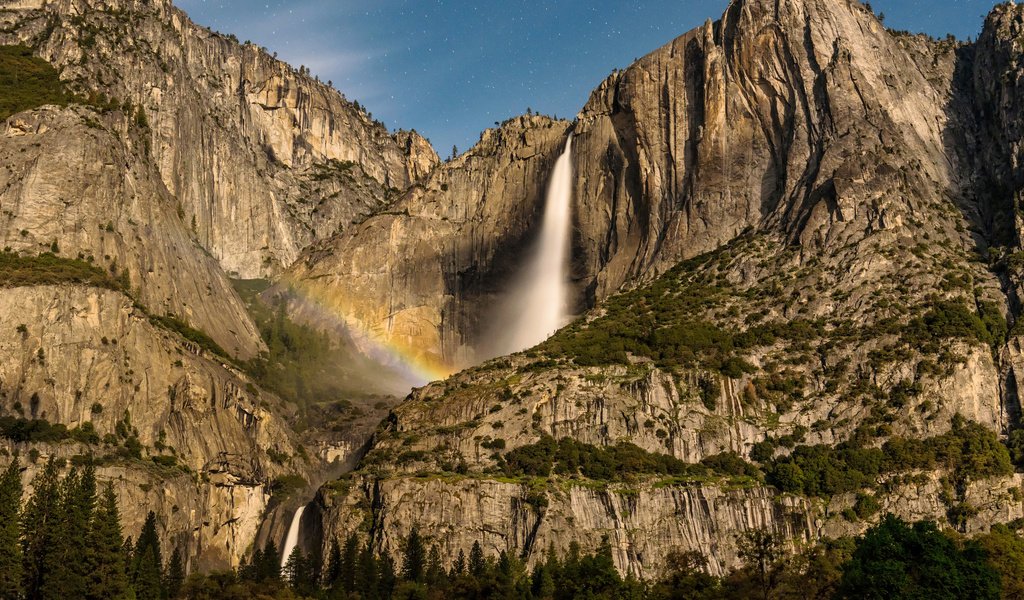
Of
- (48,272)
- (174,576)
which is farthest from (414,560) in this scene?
(48,272)

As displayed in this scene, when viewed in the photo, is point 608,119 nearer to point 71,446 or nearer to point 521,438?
point 521,438

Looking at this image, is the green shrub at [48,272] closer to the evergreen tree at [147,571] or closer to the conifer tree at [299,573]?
the evergreen tree at [147,571]

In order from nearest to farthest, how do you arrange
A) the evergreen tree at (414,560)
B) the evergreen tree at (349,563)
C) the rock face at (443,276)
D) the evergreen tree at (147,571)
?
the evergreen tree at (147,571), the evergreen tree at (349,563), the evergreen tree at (414,560), the rock face at (443,276)

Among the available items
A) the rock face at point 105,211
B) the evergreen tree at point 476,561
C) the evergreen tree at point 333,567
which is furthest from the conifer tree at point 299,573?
the rock face at point 105,211

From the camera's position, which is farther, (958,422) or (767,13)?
(767,13)

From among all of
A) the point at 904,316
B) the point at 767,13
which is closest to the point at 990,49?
the point at 767,13

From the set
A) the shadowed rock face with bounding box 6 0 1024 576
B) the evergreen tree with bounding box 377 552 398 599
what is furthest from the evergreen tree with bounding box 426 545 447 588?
the evergreen tree with bounding box 377 552 398 599

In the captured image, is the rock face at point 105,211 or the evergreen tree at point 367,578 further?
the rock face at point 105,211

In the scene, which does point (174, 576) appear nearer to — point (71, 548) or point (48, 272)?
point (71, 548)
